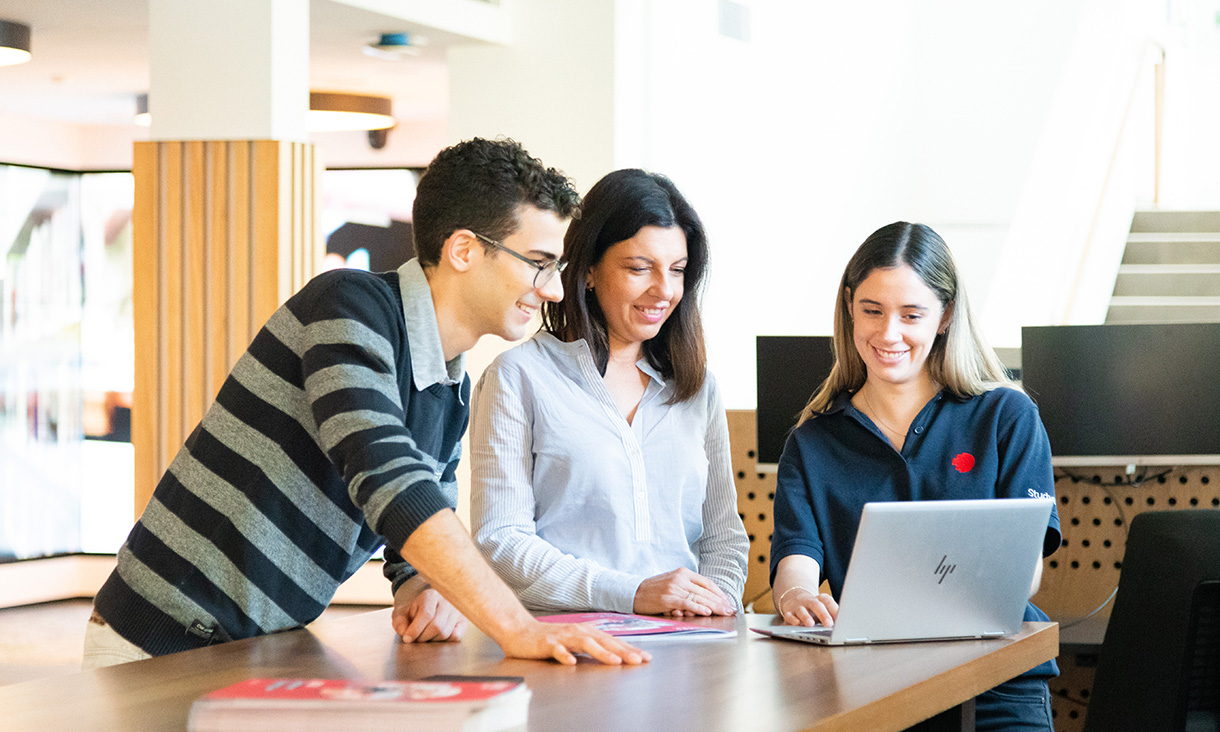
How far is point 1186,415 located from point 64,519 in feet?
23.2

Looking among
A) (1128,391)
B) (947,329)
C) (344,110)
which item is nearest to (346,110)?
(344,110)

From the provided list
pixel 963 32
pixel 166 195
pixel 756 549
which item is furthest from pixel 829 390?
pixel 963 32

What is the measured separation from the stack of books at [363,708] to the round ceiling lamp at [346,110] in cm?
650

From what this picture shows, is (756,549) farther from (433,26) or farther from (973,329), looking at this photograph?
(433,26)

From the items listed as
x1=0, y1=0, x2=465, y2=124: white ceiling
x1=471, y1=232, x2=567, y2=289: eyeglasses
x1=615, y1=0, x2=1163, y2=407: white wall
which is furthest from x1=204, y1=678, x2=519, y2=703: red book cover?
x1=615, y1=0, x2=1163, y2=407: white wall

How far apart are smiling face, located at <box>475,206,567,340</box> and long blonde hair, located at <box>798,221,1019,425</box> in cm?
64

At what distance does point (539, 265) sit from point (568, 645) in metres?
0.56

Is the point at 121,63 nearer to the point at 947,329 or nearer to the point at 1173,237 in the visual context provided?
the point at 947,329

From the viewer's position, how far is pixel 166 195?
14.5 feet

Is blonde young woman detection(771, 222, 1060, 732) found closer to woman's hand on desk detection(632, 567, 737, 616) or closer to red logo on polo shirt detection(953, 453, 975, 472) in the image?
red logo on polo shirt detection(953, 453, 975, 472)

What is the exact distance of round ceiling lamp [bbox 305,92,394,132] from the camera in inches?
295

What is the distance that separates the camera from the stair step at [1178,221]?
24.7 ft

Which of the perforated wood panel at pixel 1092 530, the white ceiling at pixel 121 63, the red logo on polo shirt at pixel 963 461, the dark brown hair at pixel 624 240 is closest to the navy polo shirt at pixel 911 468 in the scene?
the red logo on polo shirt at pixel 963 461

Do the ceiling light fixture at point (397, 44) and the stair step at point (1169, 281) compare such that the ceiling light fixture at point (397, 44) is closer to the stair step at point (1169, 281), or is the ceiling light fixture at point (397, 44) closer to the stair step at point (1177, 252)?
the stair step at point (1169, 281)
